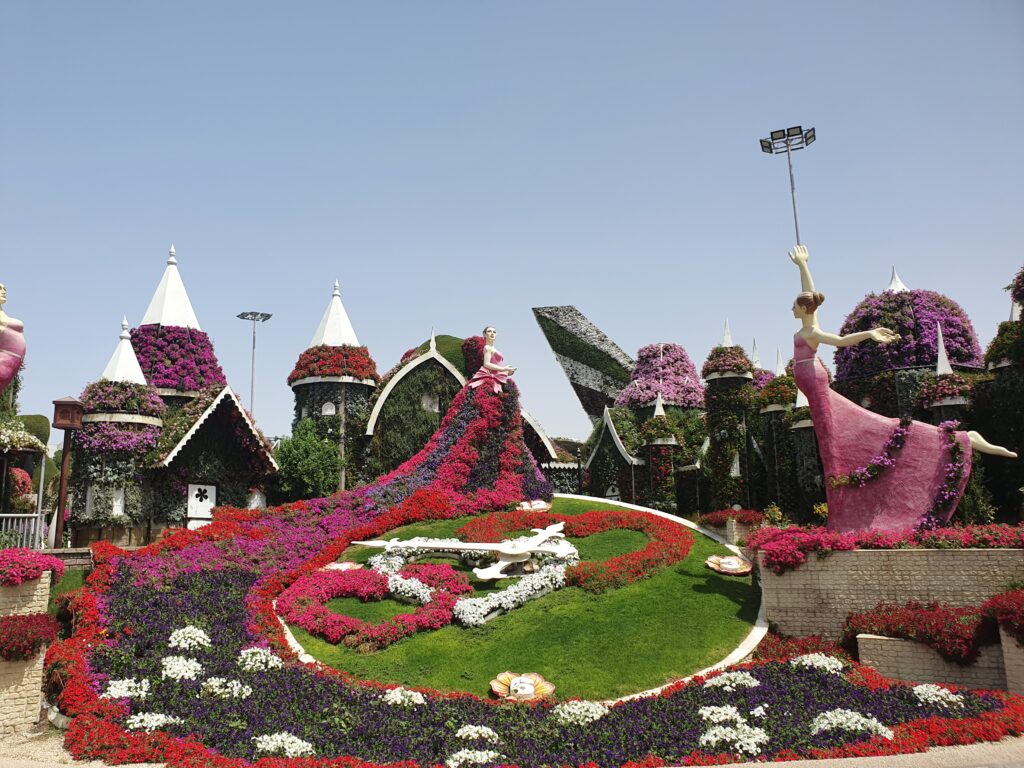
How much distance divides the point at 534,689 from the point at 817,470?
50.3ft

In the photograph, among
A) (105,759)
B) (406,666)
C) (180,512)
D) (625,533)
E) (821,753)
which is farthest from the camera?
(180,512)

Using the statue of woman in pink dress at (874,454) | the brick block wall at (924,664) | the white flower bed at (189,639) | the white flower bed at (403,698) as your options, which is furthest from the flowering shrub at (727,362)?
the white flower bed at (189,639)

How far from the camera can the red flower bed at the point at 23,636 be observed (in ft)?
37.3

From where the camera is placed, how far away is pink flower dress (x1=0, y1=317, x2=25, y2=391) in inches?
540

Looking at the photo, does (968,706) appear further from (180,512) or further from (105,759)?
(180,512)

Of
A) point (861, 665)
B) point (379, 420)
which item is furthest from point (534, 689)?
point (379, 420)

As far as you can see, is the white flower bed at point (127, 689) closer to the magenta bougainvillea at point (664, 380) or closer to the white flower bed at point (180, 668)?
the white flower bed at point (180, 668)

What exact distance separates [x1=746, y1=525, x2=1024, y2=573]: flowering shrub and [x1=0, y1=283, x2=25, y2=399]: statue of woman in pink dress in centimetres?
1372

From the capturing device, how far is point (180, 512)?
23.8 meters

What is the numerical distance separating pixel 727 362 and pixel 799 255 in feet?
36.8

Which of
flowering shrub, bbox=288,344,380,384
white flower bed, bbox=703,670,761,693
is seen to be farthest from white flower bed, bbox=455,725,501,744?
flowering shrub, bbox=288,344,380,384

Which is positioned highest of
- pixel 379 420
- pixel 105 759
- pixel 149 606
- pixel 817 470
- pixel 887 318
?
pixel 887 318

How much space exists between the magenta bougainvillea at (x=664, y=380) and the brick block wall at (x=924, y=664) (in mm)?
23624

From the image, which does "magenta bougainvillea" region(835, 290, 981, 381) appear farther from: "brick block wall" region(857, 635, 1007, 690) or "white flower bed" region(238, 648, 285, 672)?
"white flower bed" region(238, 648, 285, 672)
